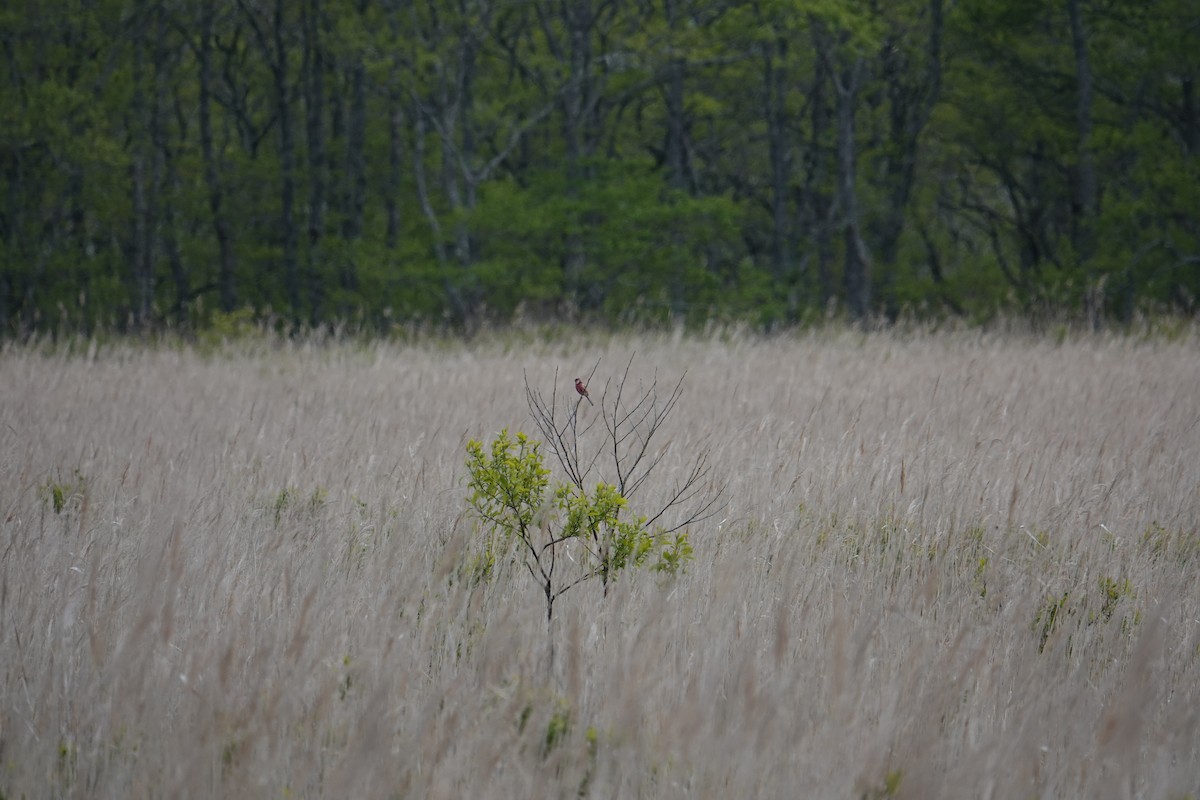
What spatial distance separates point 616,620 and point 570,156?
15.1m

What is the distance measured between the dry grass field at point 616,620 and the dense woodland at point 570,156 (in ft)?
25.6

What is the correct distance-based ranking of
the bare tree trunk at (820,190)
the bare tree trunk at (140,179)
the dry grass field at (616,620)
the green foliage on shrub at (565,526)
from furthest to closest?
the bare tree trunk at (820,190) → the bare tree trunk at (140,179) → the green foliage on shrub at (565,526) → the dry grass field at (616,620)

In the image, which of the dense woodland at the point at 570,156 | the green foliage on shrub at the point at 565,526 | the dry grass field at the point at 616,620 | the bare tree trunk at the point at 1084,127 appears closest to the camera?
the dry grass field at the point at 616,620

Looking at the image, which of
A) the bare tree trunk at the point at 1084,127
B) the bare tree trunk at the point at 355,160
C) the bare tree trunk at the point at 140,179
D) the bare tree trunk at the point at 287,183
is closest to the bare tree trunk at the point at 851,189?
the bare tree trunk at the point at 1084,127

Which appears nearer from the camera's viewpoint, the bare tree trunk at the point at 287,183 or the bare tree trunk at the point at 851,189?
the bare tree trunk at the point at 851,189

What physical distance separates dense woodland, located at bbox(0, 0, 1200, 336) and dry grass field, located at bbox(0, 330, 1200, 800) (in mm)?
7810

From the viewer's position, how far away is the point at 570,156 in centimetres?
1684

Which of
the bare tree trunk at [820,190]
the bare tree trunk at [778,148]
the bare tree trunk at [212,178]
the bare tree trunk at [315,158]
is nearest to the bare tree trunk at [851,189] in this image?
the bare tree trunk at [778,148]

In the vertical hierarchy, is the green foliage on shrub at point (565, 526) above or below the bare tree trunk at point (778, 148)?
below

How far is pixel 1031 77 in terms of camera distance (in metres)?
19.3

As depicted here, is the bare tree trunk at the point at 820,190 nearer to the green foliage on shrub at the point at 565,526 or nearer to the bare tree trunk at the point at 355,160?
the bare tree trunk at the point at 355,160

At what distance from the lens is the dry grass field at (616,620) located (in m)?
1.91

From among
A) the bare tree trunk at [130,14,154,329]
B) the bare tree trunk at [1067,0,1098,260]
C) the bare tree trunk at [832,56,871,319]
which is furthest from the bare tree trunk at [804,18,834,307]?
the bare tree trunk at [130,14,154,329]

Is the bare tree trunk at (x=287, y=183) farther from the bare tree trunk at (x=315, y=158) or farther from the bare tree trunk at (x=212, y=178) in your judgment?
the bare tree trunk at (x=212, y=178)
